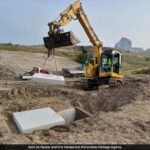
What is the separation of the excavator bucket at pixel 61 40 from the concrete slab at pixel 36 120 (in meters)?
6.07

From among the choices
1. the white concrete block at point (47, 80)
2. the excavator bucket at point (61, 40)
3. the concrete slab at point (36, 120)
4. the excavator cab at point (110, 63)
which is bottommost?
the concrete slab at point (36, 120)

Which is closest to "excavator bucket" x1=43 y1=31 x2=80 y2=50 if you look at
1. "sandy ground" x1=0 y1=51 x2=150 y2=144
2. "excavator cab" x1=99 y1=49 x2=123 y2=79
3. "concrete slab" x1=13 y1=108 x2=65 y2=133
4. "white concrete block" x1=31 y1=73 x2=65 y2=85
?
"excavator cab" x1=99 y1=49 x2=123 y2=79

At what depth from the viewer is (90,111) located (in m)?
11.6

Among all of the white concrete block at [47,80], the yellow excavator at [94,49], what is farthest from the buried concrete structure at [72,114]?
the white concrete block at [47,80]

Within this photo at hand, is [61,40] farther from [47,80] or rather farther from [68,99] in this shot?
[68,99]

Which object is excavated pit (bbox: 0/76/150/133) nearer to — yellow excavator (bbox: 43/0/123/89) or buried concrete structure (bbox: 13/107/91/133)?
yellow excavator (bbox: 43/0/123/89)

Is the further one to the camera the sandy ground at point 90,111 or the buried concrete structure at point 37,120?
the buried concrete structure at point 37,120

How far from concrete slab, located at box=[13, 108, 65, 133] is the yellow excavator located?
617 cm

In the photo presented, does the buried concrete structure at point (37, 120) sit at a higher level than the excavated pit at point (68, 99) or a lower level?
higher

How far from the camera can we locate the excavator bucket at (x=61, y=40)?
14326 mm

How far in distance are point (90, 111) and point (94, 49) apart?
4.94 metres

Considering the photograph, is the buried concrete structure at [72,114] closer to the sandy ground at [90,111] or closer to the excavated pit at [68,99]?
the excavated pit at [68,99]

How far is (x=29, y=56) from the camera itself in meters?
29.9

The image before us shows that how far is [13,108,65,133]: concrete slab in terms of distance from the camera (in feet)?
24.8
